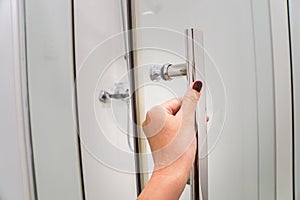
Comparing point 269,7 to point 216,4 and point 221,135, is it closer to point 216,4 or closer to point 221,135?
point 216,4

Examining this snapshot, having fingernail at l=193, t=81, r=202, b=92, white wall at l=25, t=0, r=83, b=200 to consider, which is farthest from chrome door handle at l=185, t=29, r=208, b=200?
white wall at l=25, t=0, r=83, b=200

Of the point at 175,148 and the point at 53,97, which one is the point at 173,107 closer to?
the point at 175,148

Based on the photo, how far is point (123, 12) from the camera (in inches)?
32.1

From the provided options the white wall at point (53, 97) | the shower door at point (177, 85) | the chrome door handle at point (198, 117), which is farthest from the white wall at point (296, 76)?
the white wall at point (53, 97)

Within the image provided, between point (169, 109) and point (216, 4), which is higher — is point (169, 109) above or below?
below

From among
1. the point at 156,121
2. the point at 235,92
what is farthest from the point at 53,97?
the point at 235,92

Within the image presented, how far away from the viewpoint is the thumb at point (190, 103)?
49 centimetres

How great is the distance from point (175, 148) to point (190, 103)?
0.11m

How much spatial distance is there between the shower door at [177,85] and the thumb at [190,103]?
7cm

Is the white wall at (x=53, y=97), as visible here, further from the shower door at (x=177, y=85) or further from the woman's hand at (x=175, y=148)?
the woman's hand at (x=175, y=148)

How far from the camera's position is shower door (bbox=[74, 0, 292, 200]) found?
1.75 feet

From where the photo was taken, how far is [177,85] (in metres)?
0.60

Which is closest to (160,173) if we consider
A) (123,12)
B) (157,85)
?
(157,85)

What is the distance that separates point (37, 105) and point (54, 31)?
0.68ft
